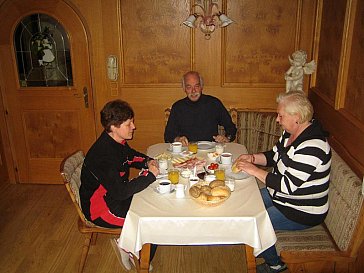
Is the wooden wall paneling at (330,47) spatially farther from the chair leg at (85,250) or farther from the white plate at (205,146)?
the chair leg at (85,250)

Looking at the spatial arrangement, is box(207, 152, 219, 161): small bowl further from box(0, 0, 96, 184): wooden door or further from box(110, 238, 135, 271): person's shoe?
box(0, 0, 96, 184): wooden door

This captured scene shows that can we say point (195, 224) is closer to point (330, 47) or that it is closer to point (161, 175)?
point (161, 175)

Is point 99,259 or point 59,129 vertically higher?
point 59,129

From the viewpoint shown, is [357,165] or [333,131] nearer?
[357,165]

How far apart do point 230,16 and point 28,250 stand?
10.1 feet

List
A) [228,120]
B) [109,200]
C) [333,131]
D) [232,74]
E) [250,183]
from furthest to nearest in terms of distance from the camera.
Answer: [232,74] < [228,120] < [333,131] < [109,200] < [250,183]

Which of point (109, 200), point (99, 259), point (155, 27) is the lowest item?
point (99, 259)

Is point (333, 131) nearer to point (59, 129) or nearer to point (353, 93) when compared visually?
point (353, 93)

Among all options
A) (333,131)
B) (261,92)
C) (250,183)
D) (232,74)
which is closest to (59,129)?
(232,74)

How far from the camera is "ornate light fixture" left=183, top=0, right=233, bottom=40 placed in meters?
3.96

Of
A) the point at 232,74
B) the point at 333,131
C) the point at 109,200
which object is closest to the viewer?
the point at 109,200

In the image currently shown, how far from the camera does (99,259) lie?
3.21 meters

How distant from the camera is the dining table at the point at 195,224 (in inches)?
85.0

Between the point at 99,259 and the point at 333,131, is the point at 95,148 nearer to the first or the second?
the point at 99,259
